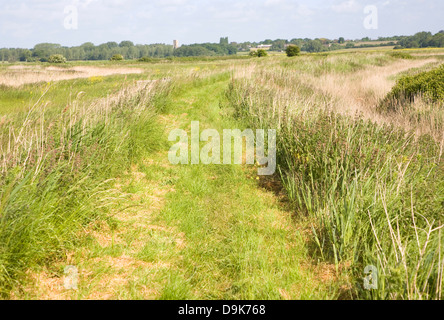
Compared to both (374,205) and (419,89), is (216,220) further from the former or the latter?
(419,89)

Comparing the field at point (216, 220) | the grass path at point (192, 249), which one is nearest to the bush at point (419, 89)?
the field at point (216, 220)

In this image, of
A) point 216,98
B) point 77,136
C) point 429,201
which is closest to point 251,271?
point 429,201

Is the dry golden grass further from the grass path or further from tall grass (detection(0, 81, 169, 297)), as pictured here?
the grass path

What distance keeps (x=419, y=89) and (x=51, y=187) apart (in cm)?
916

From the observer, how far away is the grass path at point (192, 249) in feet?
8.18

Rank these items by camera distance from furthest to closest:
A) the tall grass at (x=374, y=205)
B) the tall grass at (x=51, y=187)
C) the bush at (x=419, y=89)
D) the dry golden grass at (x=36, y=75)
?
1. the dry golden grass at (x=36, y=75)
2. the bush at (x=419, y=89)
3. the tall grass at (x=51, y=187)
4. the tall grass at (x=374, y=205)

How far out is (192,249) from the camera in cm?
316

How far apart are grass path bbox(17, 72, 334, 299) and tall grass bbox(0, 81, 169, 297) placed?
6.7 inches

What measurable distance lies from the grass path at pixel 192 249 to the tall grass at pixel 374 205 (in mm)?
327

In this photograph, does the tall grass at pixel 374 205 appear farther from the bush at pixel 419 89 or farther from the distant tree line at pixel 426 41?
the distant tree line at pixel 426 41

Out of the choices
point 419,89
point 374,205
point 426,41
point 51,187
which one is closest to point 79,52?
point 426,41
